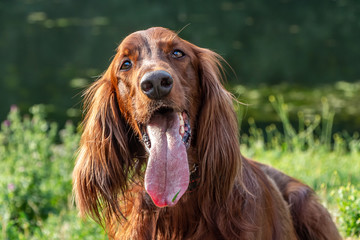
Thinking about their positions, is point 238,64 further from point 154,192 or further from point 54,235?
point 154,192

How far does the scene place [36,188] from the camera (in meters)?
5.43

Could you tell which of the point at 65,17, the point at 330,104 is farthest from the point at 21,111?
the point at 65,17

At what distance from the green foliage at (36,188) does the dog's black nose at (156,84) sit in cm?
203

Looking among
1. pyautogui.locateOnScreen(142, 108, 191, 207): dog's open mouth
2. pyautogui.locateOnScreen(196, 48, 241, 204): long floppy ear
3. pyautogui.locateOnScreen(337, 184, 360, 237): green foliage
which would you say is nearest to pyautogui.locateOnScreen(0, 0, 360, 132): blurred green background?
pyautogui.locateOnScreen(337, 184, 360, 237): green foliage

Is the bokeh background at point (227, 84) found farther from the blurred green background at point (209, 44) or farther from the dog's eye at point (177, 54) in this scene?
the dog's eye at point (177, 54)

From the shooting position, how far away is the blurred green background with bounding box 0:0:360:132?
12.4m

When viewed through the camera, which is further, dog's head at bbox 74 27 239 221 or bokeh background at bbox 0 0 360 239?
bokeh background at bbox 0 0 360 239

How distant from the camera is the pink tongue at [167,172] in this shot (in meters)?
2.81

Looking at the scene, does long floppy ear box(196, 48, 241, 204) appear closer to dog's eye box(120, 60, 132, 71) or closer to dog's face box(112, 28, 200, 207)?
dog's face box(112, 28, 200, 207)

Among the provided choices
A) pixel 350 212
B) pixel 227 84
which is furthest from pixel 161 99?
pixel 227 84

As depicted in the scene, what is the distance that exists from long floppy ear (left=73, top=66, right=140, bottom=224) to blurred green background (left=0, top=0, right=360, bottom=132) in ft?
20.7

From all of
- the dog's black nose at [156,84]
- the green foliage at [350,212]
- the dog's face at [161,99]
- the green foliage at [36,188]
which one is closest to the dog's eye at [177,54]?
the dog's face at [161,99]

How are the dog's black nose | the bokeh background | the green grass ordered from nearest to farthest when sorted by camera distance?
the dog's black nose, the green grass, the bokeh background

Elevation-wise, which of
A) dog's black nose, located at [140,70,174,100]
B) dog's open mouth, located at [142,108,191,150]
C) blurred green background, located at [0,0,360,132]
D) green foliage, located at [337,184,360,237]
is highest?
blurred green background, located at [0,0,360,132]
